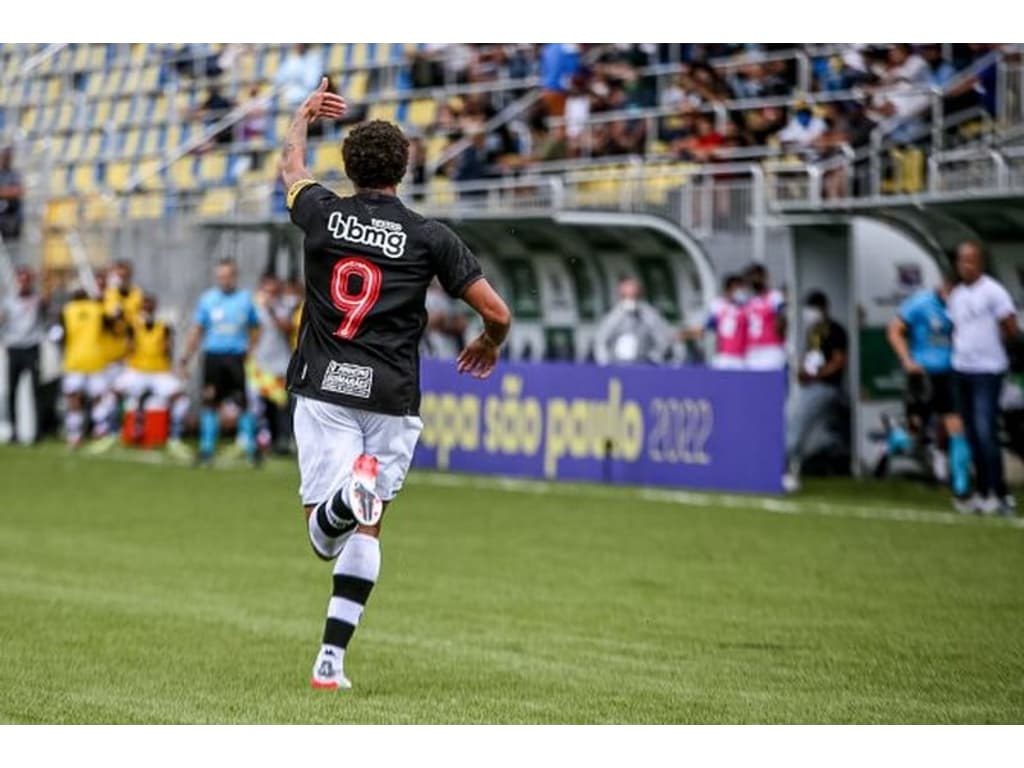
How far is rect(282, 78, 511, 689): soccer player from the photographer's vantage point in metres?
7.92

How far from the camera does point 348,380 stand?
801 cm

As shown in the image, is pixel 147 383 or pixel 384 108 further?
pixel 384 108

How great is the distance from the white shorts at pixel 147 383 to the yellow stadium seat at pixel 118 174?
5553 mm

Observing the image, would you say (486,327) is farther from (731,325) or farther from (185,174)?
(185,174)

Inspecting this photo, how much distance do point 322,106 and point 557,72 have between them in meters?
18.2

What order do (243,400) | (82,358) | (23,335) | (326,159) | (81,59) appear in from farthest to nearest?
(81,59) → (326,159) → (23,335) → (82,358) → (243,400)

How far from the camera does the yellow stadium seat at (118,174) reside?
31.5m

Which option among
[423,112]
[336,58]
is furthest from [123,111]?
[336,58]

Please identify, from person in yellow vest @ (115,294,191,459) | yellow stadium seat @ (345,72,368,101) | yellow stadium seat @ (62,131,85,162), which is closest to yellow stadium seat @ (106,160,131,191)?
yellow stadium seat @ (62,131,85,162)

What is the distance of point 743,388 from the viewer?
762 inches

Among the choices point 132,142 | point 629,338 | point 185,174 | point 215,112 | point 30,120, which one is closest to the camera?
point 629,338

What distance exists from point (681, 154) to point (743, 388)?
495 cm

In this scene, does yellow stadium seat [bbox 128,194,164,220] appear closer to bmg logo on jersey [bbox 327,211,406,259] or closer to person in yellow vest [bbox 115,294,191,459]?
person in yellow vest [bbox 115,294,191,459]

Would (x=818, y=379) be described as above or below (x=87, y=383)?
above
